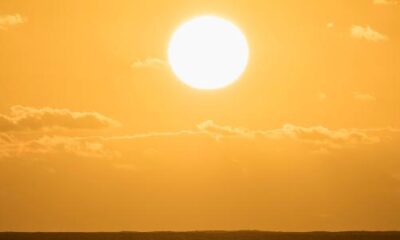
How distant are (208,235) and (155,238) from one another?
3.90 metres

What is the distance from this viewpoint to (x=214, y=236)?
6744cm

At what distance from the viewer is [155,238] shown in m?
67.2

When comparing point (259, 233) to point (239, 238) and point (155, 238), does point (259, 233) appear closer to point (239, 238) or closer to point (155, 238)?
point (239, 238)

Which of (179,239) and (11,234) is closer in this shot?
(179,239)

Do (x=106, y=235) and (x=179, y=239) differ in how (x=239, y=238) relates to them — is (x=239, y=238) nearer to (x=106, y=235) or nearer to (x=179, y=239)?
(x=179, y=239)

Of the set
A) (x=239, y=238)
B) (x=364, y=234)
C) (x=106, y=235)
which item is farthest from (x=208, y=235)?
(x=364, y=234)

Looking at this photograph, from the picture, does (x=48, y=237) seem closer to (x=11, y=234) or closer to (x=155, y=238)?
(x=11, y=234)

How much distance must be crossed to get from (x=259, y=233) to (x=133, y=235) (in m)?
9.27

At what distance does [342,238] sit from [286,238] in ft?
13.1

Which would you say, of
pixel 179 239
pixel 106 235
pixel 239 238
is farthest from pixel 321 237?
pixel 106 235

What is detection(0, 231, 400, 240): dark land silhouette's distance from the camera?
67.1 metres

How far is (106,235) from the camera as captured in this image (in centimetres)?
6838

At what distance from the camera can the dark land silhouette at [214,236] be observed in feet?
220

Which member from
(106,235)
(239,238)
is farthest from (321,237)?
(106,235)
